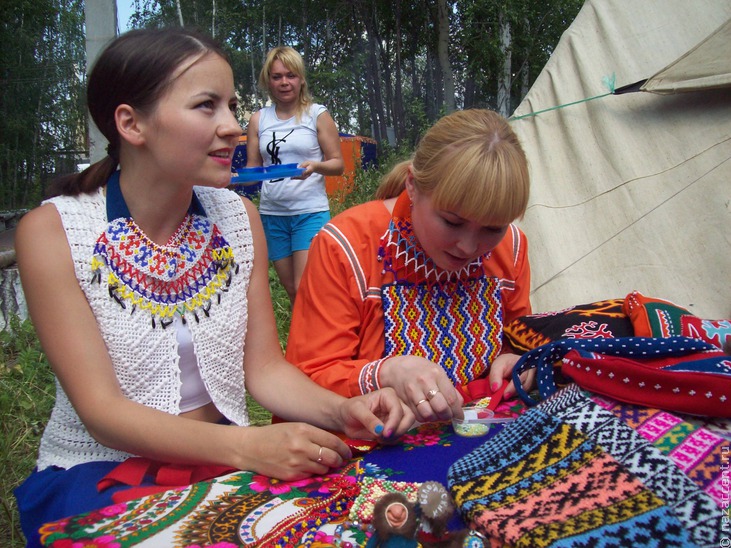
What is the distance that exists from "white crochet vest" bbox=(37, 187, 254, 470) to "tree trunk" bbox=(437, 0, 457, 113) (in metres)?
6.53

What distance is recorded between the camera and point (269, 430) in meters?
1.01

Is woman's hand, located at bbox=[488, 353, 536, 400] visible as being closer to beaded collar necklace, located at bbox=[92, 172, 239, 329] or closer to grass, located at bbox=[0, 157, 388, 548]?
beaded collar necklace, located at bbox=[92, 172, 239, 329]

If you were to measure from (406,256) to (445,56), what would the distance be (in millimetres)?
6727

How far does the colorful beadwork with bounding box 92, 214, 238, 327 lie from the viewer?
1081 millimetres

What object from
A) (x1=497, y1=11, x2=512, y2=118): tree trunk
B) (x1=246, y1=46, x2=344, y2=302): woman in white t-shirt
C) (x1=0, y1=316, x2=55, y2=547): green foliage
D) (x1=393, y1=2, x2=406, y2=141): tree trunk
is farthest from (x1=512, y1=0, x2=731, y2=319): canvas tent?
(x1=393, y1=2, x2=406, y2=141): tree trunk

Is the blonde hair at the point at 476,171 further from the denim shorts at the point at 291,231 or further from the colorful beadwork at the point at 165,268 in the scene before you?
the denim shorts at the point at 291,231

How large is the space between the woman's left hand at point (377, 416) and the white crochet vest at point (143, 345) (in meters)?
0.25

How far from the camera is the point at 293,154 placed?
318 centimetres

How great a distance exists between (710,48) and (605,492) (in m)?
2.09

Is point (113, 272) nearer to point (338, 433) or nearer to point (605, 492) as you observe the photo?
point (338, 433)

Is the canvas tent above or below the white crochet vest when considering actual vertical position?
above

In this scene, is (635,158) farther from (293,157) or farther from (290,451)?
(290,451)

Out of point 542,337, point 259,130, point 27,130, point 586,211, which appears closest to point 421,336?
point 542,337

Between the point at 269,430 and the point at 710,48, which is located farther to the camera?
the point at 710,48
